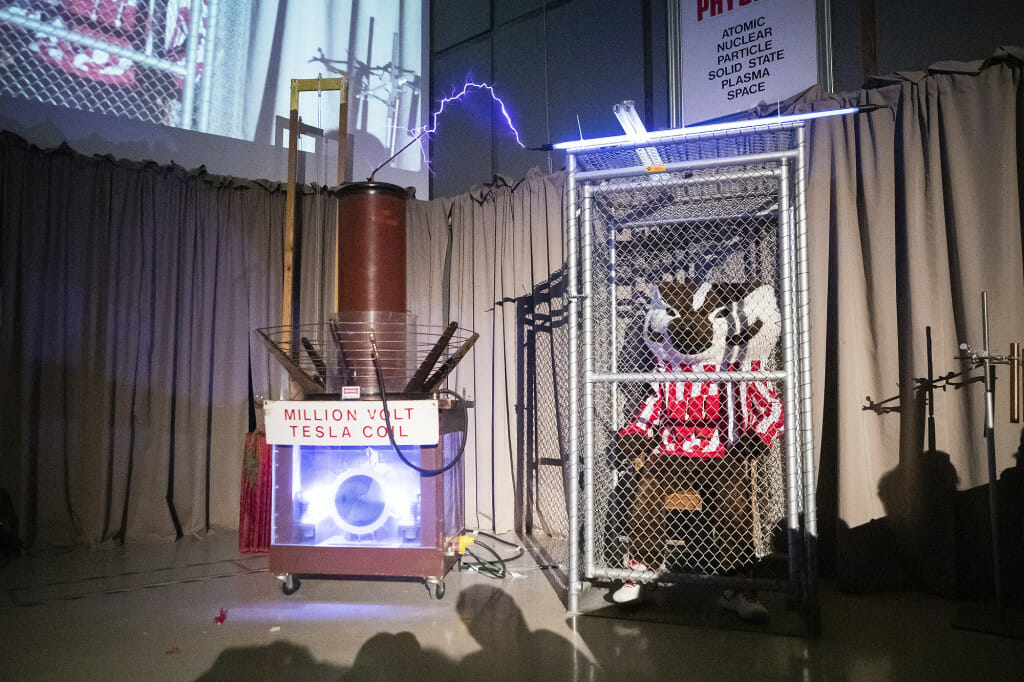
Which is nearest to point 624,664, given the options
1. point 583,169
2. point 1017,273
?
point 583,169

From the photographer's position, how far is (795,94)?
3281 millimetres

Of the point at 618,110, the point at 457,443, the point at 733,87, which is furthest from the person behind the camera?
the point at 733,87

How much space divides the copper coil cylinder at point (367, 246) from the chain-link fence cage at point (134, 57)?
1799 millimetres

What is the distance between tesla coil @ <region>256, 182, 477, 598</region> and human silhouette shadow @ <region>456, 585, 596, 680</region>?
0.95ft

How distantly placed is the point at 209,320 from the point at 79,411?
88 centimetres

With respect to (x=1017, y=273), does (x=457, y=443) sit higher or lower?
Answer: lower

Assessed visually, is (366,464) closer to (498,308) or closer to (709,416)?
(709,416)

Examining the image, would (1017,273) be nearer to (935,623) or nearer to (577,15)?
(935,623)

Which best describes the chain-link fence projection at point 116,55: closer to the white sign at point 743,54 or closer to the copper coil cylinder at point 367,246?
the copper coil cylinder at point 367,246

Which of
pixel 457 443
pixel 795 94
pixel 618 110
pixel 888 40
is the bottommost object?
pixel 457 443

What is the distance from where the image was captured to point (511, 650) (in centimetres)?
223

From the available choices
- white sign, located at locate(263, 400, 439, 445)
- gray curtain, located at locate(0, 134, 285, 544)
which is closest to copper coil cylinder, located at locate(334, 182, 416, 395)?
white sign, located at locate(263, 400, 439, 445)

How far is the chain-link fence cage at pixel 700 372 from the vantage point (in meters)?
2.47

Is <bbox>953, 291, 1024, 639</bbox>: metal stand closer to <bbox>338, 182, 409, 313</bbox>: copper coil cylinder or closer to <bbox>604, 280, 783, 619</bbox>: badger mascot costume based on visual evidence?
<bbox>604, 280, 783, 619</bbox>: badger mascot costume
